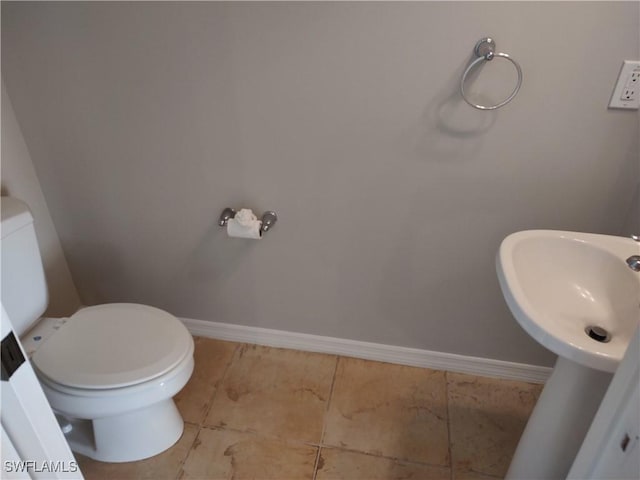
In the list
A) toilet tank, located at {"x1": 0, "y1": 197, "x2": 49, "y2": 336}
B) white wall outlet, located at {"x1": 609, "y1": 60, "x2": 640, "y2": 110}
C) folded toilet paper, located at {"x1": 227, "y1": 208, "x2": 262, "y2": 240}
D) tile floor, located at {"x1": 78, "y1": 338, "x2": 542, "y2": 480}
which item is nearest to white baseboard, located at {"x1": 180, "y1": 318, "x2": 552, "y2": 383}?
tile floor, located at {"x1": 78, "y1": 338, "x2": 542, "y2": 480}

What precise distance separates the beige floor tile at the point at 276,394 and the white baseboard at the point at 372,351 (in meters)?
0.05

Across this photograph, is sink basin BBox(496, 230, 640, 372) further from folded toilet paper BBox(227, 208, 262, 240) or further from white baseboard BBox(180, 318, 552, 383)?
folded toilet paper BBox(227, 208, 262, 240)

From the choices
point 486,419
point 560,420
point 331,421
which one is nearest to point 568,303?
point 560,420

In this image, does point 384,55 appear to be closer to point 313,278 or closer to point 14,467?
point 313,278

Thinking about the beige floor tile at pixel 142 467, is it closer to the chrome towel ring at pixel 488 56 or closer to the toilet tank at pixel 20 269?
the toilet tank at pixel 20 269

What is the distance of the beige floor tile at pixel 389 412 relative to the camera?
60.9 inches

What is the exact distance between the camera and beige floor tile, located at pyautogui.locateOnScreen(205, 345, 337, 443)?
1620mm

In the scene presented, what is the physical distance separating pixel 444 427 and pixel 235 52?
1493mm

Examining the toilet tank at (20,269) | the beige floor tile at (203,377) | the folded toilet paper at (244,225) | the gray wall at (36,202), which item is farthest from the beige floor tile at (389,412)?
the gray wall at (36,202)

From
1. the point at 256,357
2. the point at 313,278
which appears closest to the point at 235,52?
the point at 313,278

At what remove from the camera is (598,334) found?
3.43ft

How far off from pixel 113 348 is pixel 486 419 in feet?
4.44

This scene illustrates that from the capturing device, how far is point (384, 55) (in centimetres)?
128

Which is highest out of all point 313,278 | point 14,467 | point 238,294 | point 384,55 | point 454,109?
point 384,55
